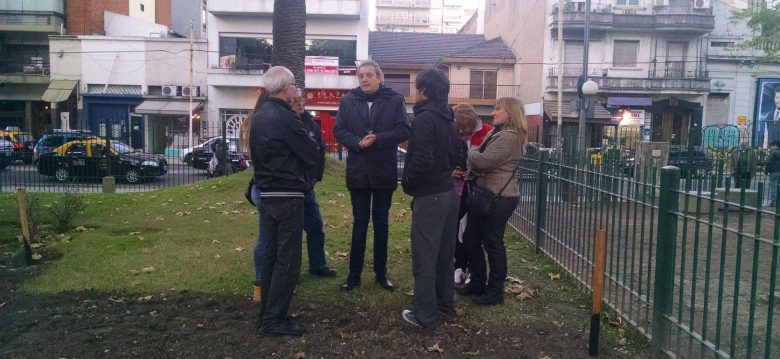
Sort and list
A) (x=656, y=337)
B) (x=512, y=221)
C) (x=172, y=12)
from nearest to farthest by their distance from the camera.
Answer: (x=656, y=337) → (x=512, y=221) → (x=172, y=12)

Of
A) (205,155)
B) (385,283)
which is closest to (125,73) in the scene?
(205,155)

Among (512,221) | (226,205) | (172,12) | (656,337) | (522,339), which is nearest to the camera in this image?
(656,337)

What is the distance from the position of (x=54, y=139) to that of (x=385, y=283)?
48.4ft

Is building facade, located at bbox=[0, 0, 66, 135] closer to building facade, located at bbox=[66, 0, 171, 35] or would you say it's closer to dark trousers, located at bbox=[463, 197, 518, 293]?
building facade, located at bbox=[66, 0, 171, 35]

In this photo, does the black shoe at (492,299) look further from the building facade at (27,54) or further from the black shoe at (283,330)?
the building facade at (27,54)

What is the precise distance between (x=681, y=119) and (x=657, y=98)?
2281mm

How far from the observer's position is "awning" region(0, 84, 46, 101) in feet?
123

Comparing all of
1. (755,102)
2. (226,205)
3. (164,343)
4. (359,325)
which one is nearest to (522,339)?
(359,325)

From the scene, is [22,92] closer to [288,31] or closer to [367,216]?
[288,31]

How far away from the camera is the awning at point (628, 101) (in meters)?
35.6

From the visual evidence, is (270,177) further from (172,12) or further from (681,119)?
(172,12)

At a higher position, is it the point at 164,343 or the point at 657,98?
the point at 657,98

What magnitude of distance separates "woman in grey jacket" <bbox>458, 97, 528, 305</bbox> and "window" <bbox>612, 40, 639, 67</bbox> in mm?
33375

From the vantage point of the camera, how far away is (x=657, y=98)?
118ft
